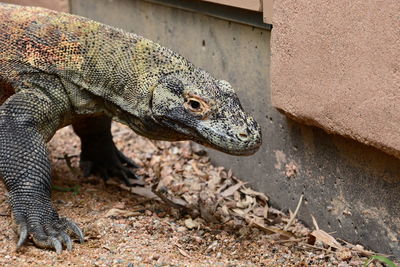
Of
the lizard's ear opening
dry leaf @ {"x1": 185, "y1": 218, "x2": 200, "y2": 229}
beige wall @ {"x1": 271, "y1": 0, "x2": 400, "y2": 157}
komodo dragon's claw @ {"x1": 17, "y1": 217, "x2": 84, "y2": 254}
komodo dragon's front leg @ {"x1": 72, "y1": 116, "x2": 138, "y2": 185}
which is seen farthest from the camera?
komodo dragon's front leg @ {"x1": 72, "y1": 116, "x2": 138, "y2": 185}

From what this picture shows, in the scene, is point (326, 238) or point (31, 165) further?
point (326, 238)

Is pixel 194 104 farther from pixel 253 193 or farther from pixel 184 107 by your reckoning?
pixel 253 193

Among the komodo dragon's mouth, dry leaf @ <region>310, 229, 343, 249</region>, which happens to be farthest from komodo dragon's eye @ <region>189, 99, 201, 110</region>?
dry leaf @ <region>310, 229, 343, 249</region>

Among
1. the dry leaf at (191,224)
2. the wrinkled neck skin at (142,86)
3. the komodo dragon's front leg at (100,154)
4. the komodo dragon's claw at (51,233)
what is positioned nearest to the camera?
the komodo dragon's claw at (51,233)

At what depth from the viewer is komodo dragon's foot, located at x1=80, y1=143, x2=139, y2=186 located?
16.1 feet

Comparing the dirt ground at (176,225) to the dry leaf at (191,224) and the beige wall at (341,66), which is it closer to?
the dry leaf at (191,224)

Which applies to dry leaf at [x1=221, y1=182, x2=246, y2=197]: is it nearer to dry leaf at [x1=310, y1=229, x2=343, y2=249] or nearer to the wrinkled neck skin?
dry leaf at [x1=310, y1=229, x2=343, y2=249]

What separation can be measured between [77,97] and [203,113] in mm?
936

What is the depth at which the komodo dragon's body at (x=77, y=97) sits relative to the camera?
3.55m

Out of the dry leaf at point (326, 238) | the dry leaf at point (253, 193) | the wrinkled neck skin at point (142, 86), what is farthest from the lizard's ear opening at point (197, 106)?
the dry leaf at point (253, 193)

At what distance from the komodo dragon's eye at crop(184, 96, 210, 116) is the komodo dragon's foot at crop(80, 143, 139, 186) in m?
1.45

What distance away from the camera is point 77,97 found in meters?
3.99

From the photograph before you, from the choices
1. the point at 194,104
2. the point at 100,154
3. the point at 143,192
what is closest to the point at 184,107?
the point at 194,104

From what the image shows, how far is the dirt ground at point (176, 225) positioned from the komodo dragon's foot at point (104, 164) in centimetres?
8
